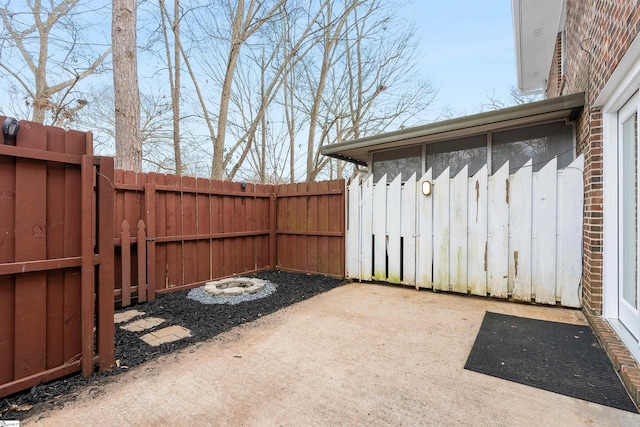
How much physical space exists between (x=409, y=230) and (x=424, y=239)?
0.27 m

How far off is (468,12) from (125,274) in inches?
395

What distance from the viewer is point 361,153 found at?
626 cm

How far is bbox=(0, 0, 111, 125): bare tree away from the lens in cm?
622

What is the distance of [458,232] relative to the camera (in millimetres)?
4227

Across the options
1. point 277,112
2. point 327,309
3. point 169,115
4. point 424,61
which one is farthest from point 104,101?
point 424,61

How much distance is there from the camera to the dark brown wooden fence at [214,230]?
3920mm

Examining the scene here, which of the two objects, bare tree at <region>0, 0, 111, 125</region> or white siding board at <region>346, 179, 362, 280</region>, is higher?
bare tree at <region>0, 0, 111, 125</region>

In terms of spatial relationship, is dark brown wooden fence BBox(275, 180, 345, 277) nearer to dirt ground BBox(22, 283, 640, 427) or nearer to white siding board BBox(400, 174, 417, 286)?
white siding board BBox(400, 174, 417, 286)

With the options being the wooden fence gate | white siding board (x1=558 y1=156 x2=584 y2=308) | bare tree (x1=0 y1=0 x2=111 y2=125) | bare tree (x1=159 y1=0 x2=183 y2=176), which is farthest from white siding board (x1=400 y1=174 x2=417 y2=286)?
bare tree (x1=159 y1=0 x2=183 y2=176)

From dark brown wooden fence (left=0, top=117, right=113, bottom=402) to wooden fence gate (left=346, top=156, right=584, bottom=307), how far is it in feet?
12.3

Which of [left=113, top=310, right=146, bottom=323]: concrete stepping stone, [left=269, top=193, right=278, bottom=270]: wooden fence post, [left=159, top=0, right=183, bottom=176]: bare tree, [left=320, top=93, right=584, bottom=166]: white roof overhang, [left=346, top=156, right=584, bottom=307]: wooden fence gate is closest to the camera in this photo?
[left=113, top=310, right=146, bottom=323]: concrete stepping stone

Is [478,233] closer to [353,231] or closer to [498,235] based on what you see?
[498,235]

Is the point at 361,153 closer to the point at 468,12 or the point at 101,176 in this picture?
the point at 101,176

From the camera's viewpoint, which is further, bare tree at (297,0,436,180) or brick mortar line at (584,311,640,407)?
bare tree at (297,0,436,180)
